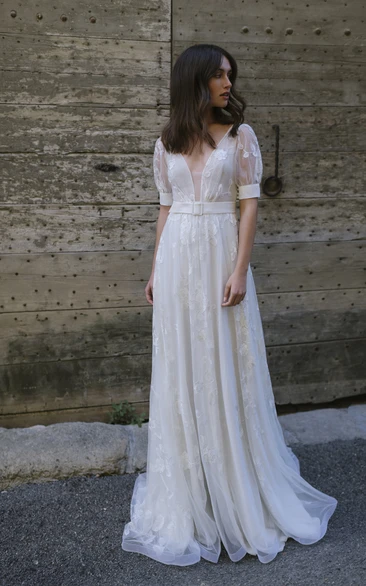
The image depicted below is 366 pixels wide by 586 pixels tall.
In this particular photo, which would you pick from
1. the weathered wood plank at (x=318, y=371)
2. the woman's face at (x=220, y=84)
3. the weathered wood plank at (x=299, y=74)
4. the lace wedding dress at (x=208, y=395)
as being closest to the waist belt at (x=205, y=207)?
the lace wedding dress at (x=208, y=395)

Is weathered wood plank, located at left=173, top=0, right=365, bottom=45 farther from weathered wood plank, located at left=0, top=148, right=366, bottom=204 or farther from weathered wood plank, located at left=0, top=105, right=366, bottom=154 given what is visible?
weathered wood plank, located at left=0, top=148, right=366, bottom=204

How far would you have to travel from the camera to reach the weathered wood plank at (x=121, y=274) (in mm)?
3820

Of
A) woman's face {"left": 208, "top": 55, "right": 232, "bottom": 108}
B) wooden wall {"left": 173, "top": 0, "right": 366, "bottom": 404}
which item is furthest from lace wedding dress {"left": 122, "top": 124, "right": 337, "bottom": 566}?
wooden wall {"left": 173, "top": 0, "right": 366, "bottom": 404}

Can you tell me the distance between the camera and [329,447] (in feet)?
12.9

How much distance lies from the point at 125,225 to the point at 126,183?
0.26 metres

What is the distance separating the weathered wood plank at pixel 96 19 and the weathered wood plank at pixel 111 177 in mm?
693

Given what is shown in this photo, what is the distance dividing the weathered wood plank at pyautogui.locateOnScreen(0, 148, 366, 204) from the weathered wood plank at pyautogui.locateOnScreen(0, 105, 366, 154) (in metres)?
0.03

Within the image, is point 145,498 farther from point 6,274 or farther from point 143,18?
point 143,18

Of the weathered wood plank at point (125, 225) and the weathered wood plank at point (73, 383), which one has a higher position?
the weathered wood plank at point (125, 225)

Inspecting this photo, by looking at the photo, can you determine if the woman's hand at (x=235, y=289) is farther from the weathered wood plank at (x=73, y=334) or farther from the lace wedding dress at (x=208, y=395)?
the weathered wood plank at (x=73, y=334)

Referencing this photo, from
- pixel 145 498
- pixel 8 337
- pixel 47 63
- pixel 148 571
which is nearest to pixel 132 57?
pixel 47 63

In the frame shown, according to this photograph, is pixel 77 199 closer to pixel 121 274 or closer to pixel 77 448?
pixel 121 274

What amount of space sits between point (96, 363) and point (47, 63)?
1.82 meters

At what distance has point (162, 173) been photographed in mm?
2918
